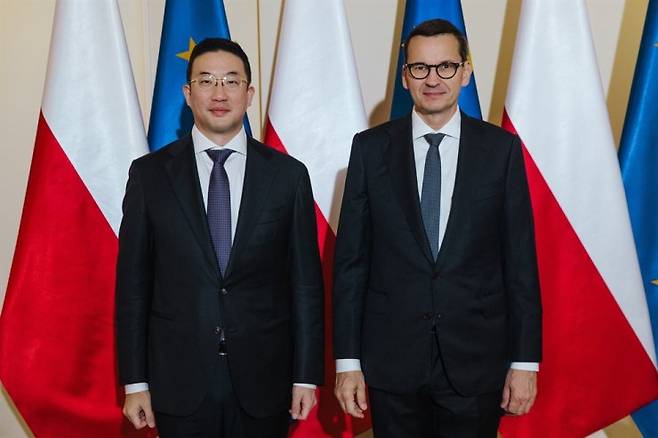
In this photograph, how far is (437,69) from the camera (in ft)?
6.06

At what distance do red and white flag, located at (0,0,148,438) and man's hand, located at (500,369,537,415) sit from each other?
1222 mm

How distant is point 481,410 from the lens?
182cm

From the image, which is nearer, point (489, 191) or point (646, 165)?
point (489, 191)

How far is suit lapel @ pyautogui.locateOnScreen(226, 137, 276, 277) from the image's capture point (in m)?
1.77

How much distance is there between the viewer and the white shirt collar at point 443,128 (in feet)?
6.15

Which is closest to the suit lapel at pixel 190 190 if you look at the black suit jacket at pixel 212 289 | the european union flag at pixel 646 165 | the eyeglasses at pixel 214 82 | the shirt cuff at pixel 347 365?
the black suit jacket at pixel 212 289

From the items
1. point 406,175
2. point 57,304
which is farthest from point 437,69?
point 57,304

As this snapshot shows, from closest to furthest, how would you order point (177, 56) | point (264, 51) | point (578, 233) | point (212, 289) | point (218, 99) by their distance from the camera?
point (212, 289) → point (218, 99) → point (578, 233) → point (177, 56) → point (264, 51)

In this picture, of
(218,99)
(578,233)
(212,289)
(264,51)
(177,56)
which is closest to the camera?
(212,289)

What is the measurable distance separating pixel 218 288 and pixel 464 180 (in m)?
0.61

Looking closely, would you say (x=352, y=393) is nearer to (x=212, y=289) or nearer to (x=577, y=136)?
(x=212, y=289)

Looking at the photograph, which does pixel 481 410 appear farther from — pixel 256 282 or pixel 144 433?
pixel 144 433

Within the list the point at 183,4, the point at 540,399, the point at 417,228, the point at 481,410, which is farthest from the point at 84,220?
the point at 540,399

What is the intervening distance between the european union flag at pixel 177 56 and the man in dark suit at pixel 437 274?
2.79 ft
